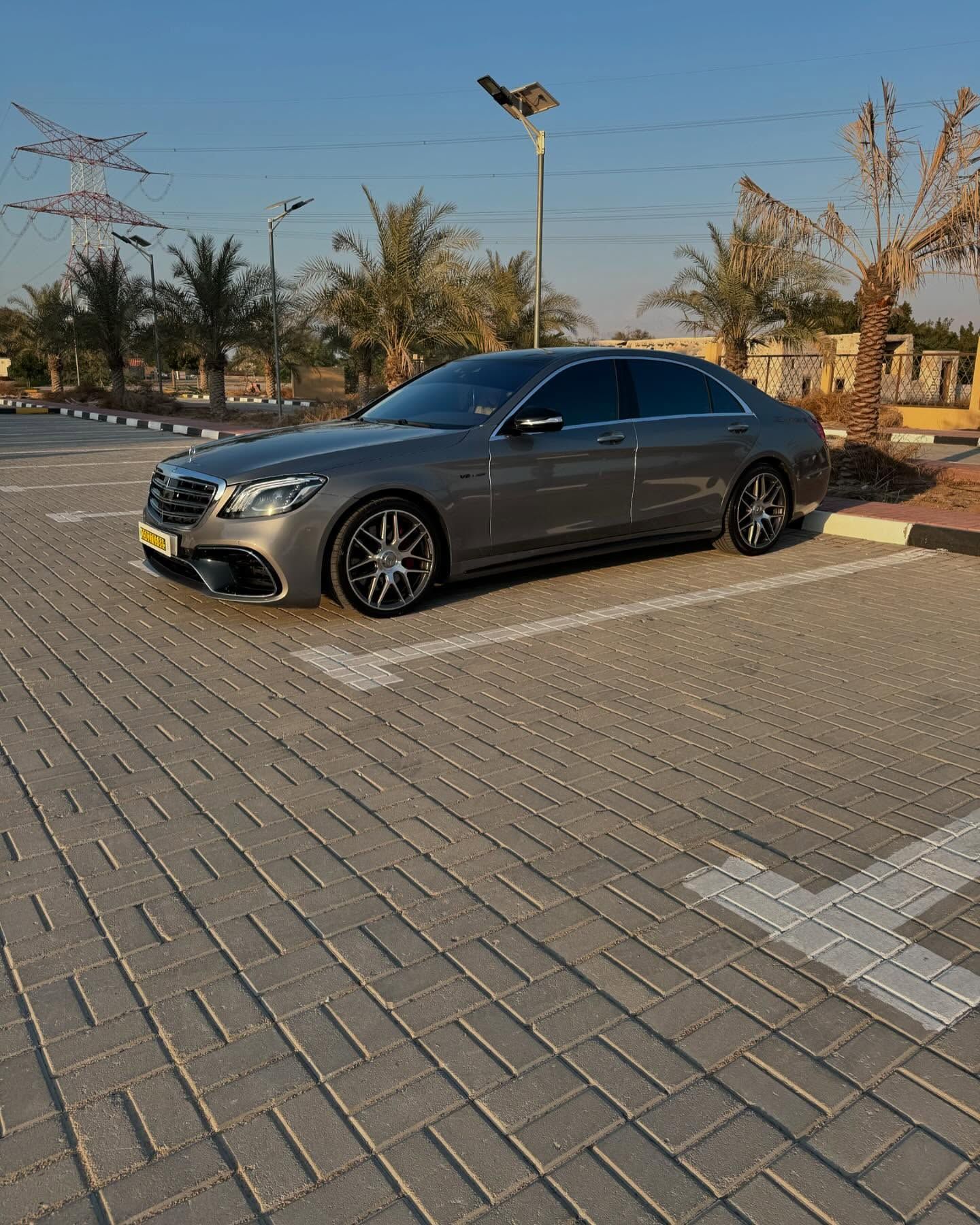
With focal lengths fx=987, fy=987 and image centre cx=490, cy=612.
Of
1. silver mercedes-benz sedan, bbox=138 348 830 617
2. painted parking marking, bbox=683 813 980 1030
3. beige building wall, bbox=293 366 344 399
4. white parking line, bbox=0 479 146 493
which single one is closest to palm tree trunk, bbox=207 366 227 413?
white parking line, bbox=0 479 146 493

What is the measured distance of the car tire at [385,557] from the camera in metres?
5.86

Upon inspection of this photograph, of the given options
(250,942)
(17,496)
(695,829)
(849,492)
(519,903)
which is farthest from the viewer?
(849,492)

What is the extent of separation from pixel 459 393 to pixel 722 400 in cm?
219

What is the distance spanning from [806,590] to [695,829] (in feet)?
13.2

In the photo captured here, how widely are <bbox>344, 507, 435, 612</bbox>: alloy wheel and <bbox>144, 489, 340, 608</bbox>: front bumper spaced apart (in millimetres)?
226

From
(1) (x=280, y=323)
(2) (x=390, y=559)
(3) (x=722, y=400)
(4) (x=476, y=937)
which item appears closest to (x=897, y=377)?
(1) (x=280, y=323)

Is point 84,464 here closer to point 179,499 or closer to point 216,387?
point 179,499

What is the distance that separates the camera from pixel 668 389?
7383 mm

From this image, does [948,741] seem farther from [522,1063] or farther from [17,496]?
[17,496]

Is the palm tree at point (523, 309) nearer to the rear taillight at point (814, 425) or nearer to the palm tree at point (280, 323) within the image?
the palm tree at point (280, 323)

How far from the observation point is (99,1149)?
81.9 inches

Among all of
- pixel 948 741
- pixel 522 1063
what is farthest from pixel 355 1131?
pixel 948 741

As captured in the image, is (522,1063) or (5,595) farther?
(5,595)

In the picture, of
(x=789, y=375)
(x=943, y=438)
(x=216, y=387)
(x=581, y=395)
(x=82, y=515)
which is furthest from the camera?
(x=216, y=387)
